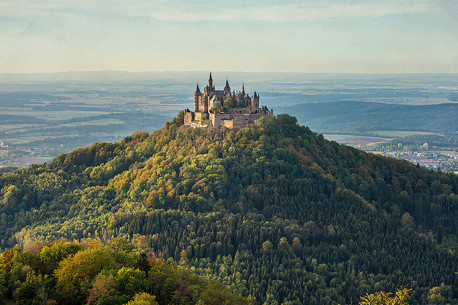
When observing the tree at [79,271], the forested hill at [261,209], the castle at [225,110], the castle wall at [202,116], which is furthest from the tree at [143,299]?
the castle wall at [202,116]

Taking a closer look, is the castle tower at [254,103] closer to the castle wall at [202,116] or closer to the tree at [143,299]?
the castle wall at [202,116]

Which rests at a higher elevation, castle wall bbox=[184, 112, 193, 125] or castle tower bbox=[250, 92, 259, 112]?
castle tower bbox=[250, 92, 259, 112]

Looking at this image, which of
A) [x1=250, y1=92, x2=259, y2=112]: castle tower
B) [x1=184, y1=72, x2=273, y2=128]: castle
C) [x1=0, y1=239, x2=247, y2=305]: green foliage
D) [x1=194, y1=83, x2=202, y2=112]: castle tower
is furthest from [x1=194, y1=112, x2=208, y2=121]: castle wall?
[x1=0, y1=239, x2=247, y2=305]: green foliage

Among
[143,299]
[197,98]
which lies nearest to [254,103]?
[197,98]

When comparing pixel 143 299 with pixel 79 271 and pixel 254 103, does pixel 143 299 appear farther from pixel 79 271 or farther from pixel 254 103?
pixel 254 103

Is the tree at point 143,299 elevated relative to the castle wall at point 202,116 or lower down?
lower down

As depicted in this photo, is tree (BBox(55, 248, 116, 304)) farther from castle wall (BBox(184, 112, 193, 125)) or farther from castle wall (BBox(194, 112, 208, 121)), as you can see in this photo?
castle wall (BBox(184, 112, 193, 125))
